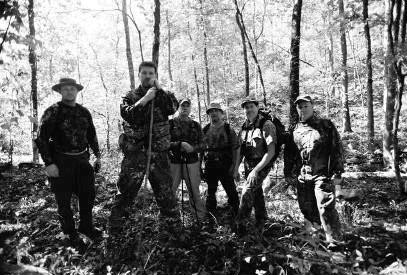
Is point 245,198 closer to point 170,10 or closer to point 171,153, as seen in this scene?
point 171,153

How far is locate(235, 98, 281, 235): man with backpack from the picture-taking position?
488 centimetres

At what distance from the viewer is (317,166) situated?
4.67 m

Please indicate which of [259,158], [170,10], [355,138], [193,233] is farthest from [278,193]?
[170,10]

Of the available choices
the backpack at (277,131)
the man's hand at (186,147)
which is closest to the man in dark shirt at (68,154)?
the man's hand at (186,147)

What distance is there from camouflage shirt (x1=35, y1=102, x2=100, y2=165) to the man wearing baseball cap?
3516 mm

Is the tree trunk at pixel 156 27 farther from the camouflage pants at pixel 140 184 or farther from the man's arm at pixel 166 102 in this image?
the camouflage pants at pixel 140 184

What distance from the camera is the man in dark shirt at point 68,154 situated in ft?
14.6

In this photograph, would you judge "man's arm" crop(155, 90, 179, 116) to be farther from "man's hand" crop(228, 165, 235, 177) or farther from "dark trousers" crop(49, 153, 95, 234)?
"man's hand" crop(228, 165, 235, 177)

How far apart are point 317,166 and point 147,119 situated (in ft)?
8.96

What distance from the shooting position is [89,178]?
15.9 feet

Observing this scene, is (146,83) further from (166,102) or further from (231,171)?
(231,171)

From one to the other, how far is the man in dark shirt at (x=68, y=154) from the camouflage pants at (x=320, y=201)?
11.3 feet

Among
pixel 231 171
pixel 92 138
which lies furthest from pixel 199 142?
pixel 92 138

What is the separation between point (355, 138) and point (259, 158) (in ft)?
50.2
